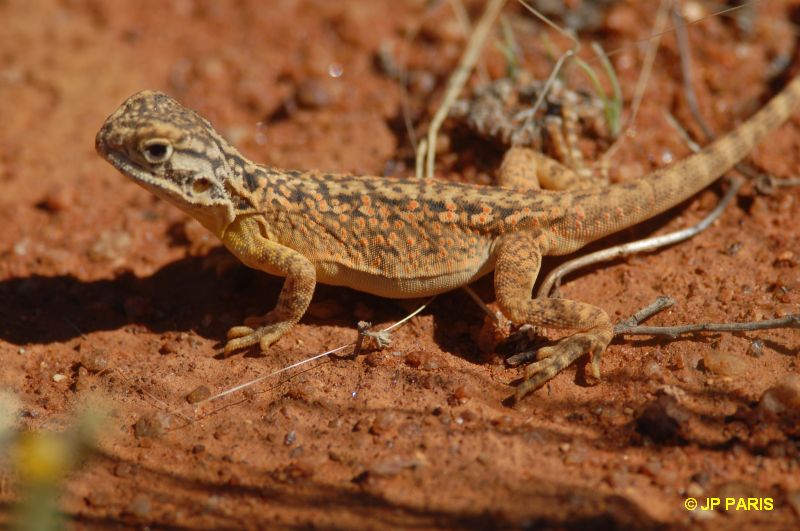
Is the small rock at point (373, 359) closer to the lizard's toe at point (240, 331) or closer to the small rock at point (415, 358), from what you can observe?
the small rock at point (415, 358)

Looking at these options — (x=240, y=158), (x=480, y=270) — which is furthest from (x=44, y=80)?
(x=480, y=270)

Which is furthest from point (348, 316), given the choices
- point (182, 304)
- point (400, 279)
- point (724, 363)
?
point (724, 363)

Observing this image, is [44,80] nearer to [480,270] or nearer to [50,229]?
[50,229]

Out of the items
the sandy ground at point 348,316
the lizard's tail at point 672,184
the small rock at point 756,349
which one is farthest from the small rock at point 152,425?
the small rock at point 756,349

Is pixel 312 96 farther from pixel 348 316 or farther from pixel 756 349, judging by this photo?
pixel 756 349

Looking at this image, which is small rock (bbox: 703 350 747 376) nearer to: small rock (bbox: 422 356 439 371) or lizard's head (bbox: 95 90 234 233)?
small rock (bbox: 422 356 439 371)

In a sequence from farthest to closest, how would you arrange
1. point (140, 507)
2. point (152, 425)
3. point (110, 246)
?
point (110, 246) < point (152, 425) < point (140, 507)
